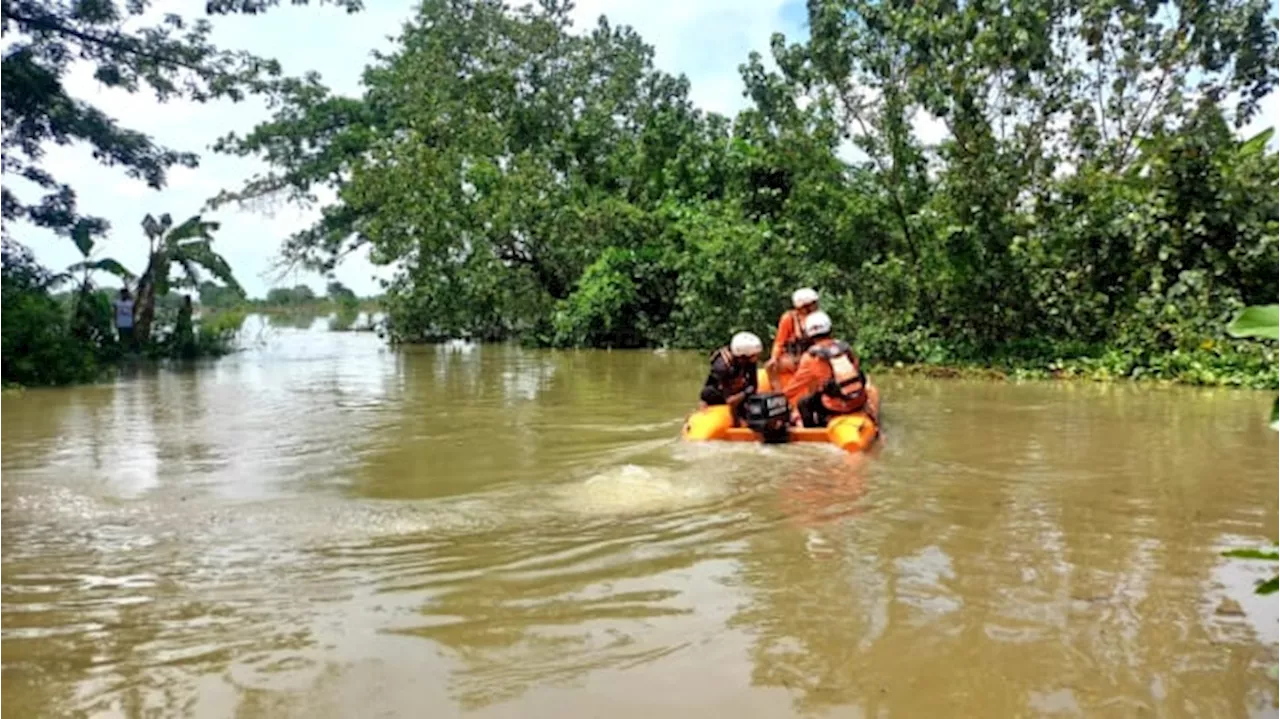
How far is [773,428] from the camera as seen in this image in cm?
871

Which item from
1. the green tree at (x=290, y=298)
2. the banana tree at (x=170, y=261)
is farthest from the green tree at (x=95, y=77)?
the green tree at (x=290, y=298)

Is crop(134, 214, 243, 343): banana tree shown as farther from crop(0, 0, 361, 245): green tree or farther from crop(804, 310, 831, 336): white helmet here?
crop(804, 310, 831, 336): white helmet

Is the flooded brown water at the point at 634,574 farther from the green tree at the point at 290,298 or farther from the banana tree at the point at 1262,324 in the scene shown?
the green tree at the point at 290,298

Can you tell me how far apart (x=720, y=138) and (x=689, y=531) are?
778 inches

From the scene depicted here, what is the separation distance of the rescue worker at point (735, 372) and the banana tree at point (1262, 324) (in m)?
6.02

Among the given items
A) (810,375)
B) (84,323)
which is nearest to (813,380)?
(810,375)

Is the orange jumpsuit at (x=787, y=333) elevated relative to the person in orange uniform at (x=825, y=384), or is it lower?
elevated

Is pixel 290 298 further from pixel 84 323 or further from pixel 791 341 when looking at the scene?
pixel 791 341

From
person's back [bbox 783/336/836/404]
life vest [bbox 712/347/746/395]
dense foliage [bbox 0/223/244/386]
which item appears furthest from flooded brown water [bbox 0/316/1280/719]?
dense foliage [bbox 0/223/244/386]

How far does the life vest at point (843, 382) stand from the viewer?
9117 mm

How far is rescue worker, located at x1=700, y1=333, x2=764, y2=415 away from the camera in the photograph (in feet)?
29.9

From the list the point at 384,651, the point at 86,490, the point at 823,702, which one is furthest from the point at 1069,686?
the point at 86,490

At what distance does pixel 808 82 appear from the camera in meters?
19.4

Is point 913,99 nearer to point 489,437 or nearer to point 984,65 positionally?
point 984,65
